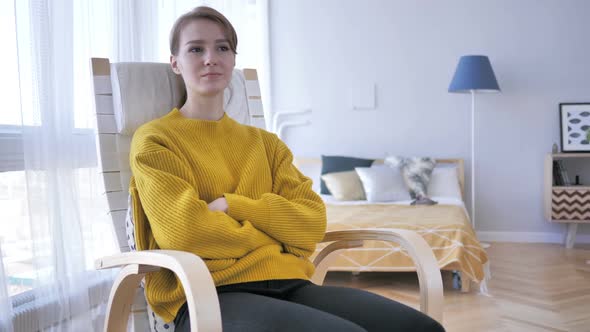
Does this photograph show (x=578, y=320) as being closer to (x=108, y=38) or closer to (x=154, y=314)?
(x=154, y=314)

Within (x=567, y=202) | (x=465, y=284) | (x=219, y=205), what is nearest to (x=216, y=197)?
(x=219, y=205)

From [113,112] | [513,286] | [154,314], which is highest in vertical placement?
[113,112]

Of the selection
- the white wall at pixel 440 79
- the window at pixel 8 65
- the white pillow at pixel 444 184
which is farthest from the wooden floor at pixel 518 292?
the window at pixel 8 65

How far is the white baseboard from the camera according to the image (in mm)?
4641

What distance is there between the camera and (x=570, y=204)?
4.33 m

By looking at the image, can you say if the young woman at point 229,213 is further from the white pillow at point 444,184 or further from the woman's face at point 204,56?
the white pillow at point 444,184

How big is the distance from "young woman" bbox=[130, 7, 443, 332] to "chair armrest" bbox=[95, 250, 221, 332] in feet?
0.26

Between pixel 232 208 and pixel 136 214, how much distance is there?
0.23 metres

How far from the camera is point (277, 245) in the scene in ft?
4.82

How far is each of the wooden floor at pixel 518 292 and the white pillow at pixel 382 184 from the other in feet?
2.31

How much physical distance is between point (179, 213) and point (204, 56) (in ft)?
1.51

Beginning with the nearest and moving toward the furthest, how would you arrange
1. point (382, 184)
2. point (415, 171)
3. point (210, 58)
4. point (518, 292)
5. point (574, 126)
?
point (210, 58)
point (518, 292)
point (382, 184)
point (415, 171)
point (574, 126)

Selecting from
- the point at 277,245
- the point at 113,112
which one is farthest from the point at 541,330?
the point at 113,112

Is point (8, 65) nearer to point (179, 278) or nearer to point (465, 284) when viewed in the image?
point (179, 278)
